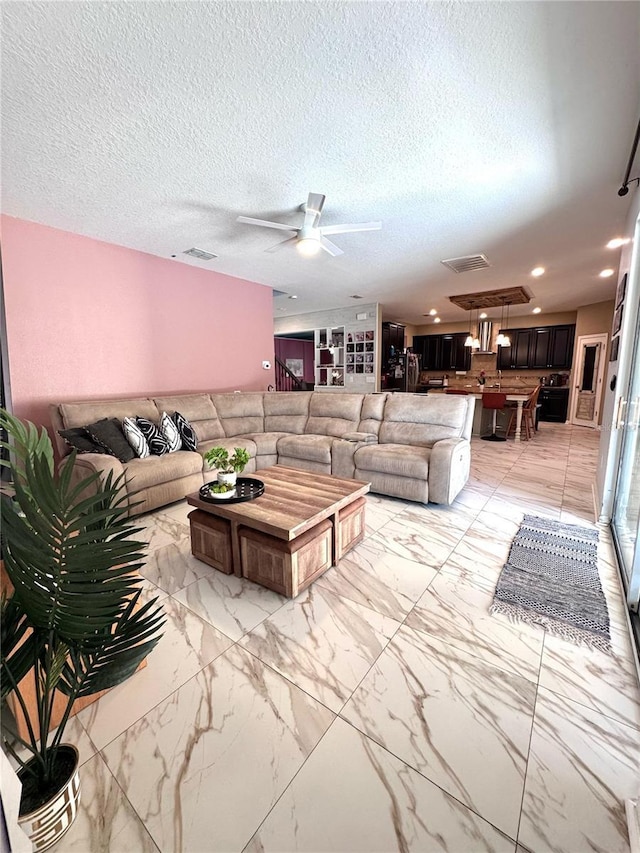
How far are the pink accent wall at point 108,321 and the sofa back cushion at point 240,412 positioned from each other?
521mm

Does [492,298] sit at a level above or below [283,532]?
above

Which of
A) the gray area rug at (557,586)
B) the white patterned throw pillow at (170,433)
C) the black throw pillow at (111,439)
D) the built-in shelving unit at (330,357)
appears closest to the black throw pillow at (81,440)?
the black throw pillow at (111,439)

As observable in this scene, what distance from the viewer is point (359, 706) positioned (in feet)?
4.24

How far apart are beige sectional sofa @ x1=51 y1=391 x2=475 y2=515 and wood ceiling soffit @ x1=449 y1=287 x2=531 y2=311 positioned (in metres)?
3.00

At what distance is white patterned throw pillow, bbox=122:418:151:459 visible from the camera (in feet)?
10.2

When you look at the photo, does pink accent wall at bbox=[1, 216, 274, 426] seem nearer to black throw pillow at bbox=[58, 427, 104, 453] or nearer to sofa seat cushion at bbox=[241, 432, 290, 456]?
black throw pillow at bbox=[58, 427, 104, 453]

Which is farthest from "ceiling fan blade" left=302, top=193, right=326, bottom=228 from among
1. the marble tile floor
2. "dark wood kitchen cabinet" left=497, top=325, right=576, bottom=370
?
"dark wood kitchen cabinet" left=497, top=325, right=576, bottom=370

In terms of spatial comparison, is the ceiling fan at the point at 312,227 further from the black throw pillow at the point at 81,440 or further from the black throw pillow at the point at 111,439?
the black throw pillow at the point at 81,440

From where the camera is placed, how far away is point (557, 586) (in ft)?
6.51

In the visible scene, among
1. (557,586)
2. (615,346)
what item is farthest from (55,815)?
(615,346)

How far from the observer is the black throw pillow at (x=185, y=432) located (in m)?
3.60

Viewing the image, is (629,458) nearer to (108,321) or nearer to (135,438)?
(135,438)

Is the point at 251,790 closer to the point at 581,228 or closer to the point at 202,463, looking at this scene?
the point at 202,463

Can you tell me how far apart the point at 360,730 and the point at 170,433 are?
2.97m
